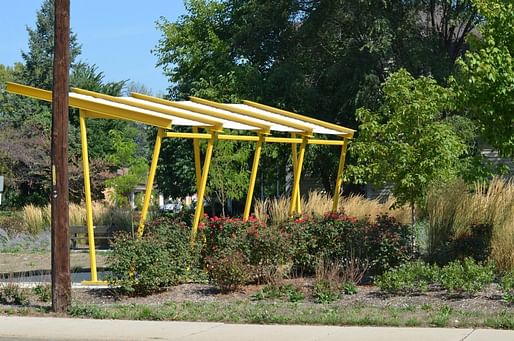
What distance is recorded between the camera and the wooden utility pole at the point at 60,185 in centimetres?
1455

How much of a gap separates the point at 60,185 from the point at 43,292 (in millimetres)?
2592

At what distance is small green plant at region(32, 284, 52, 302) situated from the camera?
16.0 meters

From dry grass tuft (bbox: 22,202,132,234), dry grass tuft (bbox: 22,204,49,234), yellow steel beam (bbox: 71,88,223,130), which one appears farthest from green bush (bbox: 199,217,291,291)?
dry grass tuft (bbox: 22,204,49,234)

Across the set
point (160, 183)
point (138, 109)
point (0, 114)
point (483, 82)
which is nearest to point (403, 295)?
point (483, 82)

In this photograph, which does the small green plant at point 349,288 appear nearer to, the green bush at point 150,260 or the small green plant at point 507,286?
the small green plant at point 507,286

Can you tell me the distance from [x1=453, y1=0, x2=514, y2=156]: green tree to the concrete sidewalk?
5.24m

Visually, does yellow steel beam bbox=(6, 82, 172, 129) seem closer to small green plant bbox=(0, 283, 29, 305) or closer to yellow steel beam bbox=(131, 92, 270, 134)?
yellow steel beam bbox=(131, 92, 270, 134)

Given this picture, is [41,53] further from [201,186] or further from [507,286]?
[507,286]

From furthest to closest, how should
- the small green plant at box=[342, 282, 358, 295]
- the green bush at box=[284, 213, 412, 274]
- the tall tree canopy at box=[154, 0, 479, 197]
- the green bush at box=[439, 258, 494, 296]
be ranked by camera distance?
1. the tall tree canopy at box=[154, 0, 479, 197]
2. the green bush at box=[284, 213, 412, 274]
3. the small green plant at box=[342, 282, 358, 295]
4. the green bush at box=[439, 258, 494, 296]

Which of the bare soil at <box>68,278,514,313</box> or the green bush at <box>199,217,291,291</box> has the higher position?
the green bush at <box>199,217,291,291</box>

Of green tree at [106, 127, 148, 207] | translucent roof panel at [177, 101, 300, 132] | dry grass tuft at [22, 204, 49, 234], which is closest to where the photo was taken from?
translucent roof panel at [177, 101, 300, 132]

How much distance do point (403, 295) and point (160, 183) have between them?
2423 cm

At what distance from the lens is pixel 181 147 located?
117 feet

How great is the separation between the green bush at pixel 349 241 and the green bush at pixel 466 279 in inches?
63.9
